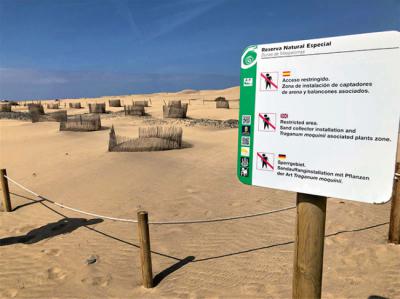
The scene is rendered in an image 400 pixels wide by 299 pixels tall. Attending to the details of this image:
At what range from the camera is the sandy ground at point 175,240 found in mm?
3742

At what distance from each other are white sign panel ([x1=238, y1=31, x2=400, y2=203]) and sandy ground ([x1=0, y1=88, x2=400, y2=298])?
2.26 meters

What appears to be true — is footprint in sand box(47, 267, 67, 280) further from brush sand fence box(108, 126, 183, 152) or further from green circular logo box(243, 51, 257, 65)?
brush sand fence box(108, 126, 183, 152)

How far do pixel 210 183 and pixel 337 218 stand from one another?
3.03 metres

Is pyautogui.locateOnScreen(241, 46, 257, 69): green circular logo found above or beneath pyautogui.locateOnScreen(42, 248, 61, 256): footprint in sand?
above

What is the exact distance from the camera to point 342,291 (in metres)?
3.56

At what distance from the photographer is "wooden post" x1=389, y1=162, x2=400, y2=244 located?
4.27 m

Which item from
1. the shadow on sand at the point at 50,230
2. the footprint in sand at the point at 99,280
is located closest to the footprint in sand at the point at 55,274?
the footprint in sand at the point at 99,280

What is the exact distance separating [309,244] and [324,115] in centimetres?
82

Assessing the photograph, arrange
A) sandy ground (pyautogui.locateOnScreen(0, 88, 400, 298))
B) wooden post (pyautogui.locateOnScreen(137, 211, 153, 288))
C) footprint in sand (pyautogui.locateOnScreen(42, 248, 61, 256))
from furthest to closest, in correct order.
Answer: footprint in sand (pyautogui.locateOnScreen(42, 248, 61, 256)), sandy ground (pyautogui.locateOnScreen(0, 88, 400, 298)), wooden post (pyautogui.locateOnScreen(137, 211, 153, 288))

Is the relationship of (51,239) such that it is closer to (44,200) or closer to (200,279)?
(44,200)

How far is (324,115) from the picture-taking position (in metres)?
1.77

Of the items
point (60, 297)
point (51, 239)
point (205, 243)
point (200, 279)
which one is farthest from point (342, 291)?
point (51, 239)

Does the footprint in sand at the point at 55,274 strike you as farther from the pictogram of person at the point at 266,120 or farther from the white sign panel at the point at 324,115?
the pictogram of person at the point at 266,120

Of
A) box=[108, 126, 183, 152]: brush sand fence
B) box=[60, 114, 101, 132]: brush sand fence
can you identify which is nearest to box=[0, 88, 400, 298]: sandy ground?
box=[108, 126, 183, 152]: brush sand fence
